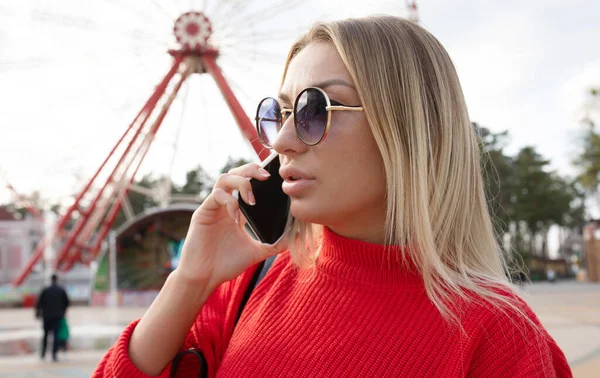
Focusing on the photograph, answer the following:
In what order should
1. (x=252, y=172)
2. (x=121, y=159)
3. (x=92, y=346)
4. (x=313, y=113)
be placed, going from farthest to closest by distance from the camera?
(x=121, y=159) → (x=92, y=346) → (x=252, y=172) → (x=313, y=113)

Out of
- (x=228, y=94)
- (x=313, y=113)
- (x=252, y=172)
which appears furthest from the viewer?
(x=228, y=94)

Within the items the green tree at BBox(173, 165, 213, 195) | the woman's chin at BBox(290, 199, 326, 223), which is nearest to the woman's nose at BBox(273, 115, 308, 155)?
the woman's chin at BBox(290, 199, 326, 223)

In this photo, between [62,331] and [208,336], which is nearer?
[208,336]

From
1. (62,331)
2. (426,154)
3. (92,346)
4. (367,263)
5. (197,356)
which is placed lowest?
(92,346)

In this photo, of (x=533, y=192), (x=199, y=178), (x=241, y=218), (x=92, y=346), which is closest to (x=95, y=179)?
(x=199, y=178)

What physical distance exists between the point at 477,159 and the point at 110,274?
75.2 ft

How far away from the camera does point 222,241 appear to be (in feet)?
5.15

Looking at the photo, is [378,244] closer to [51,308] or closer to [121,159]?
[51,308]

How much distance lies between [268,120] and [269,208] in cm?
22

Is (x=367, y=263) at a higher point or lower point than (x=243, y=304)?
higher

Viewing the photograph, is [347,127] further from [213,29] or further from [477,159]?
[213,29]

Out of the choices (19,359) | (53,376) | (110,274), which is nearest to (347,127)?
(53,376)

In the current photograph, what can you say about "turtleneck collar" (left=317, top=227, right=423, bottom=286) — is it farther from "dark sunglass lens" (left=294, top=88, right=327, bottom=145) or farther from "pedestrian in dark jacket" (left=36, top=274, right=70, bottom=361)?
"pedestrian in dark jacket" (left=36, top=274, right=70, bottom=361)

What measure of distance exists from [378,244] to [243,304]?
0.38 meters
